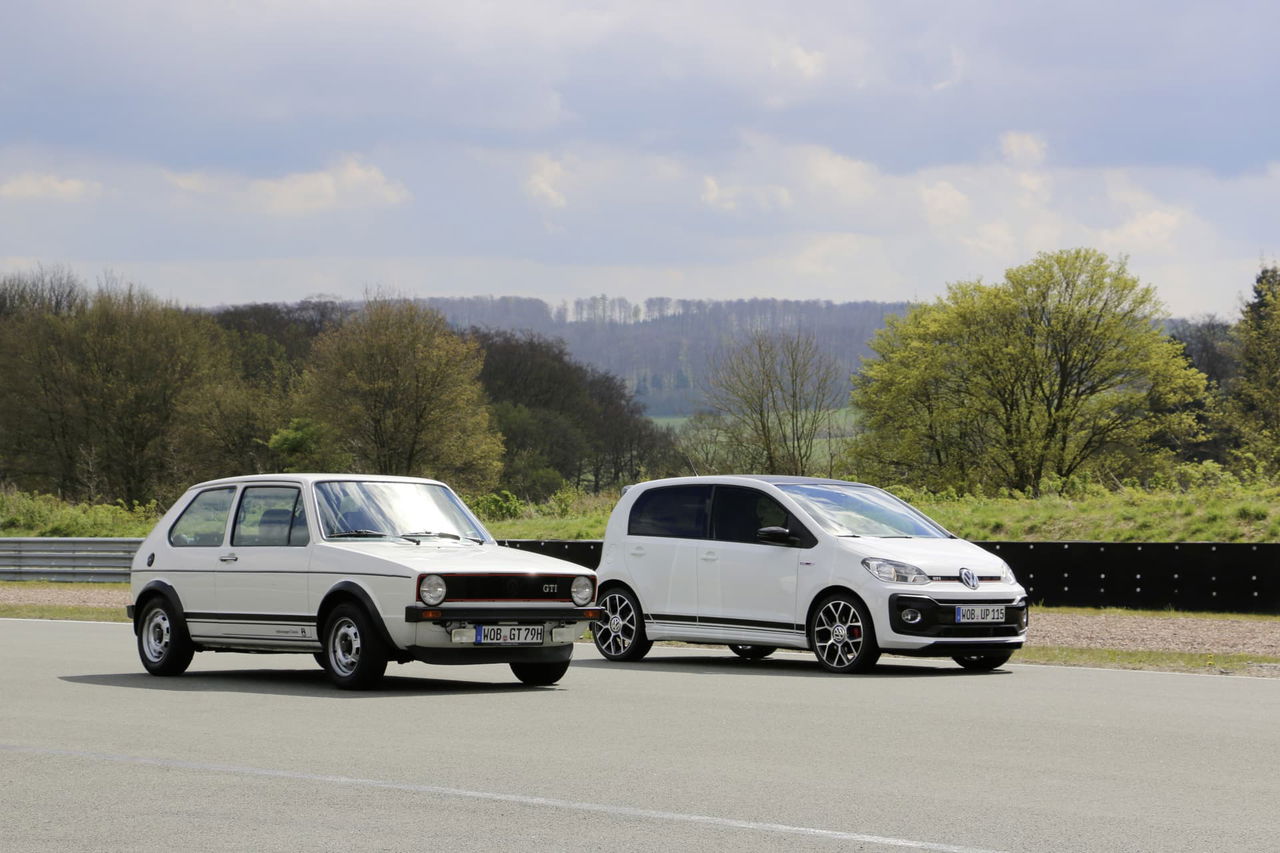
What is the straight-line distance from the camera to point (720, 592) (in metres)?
15.7

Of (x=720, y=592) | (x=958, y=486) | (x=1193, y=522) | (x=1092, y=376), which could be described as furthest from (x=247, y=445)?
(x=720, y=592)

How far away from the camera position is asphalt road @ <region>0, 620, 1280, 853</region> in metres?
6.75

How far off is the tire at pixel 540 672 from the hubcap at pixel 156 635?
3235 millimetres

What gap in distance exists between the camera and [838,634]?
1480 centimetres

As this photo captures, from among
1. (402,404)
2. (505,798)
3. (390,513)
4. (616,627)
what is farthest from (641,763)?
(402,404)

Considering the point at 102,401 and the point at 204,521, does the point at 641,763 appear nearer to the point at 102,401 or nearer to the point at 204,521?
the point at 204,521

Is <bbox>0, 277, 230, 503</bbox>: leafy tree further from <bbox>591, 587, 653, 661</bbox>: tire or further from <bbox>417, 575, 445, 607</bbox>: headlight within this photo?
<bbox>417, 575, 445, 607</bbox>: headlight

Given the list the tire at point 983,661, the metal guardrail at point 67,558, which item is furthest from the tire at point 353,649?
the metal guardrail at point 67,558

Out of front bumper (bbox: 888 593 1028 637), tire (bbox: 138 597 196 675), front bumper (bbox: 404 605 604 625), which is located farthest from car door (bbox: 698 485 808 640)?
tire (bbox: 138 597 196 675)

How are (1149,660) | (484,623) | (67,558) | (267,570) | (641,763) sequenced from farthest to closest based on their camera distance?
(67,558) < (1149,660) < (267,570) < (484,623) < (641,763)

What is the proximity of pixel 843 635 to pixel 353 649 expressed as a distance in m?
4.60

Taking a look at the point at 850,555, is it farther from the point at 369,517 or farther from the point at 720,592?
the point at 369,517

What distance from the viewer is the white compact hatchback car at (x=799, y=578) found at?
14.4 m

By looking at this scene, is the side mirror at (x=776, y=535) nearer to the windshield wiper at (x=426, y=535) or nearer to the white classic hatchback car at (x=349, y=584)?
the white classic hatchback car at (x=349, y=584)
